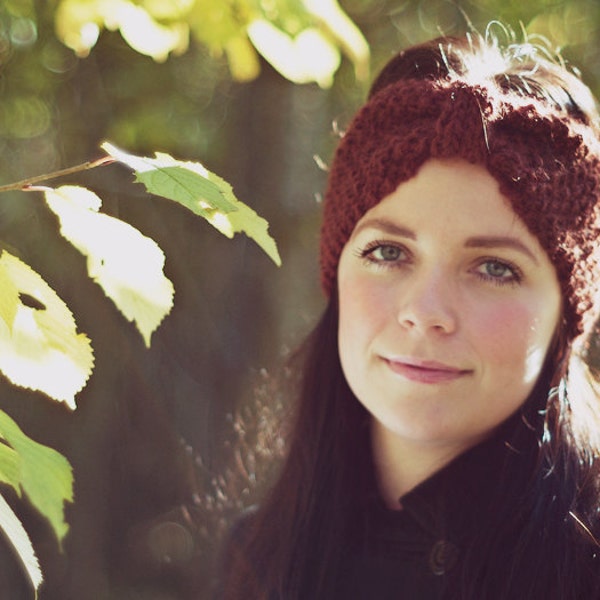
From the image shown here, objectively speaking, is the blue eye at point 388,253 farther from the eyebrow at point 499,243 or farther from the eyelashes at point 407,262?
the eyebrow at point 499,243

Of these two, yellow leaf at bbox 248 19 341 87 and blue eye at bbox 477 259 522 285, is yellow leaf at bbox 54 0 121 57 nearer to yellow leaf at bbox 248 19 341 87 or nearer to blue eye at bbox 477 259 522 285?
yellow leaf at bbox 248 19 341 87

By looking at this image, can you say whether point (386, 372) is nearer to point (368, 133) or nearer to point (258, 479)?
point (368, 133)

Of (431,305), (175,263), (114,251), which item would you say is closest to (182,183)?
(114,251)

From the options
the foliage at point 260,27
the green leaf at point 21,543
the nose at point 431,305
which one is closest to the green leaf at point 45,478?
the green leaf at point 21,543

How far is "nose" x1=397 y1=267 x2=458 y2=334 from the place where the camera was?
1.73 meters

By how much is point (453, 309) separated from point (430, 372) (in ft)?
0.41

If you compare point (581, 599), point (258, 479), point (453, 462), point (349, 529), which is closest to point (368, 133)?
point (453, 462)

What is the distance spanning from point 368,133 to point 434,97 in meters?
0.17

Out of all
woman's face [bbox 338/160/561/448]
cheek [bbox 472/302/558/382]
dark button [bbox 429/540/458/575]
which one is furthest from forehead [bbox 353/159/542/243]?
dark button [bbox 429/540/458/575]

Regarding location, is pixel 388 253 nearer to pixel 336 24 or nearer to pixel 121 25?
pixel 336 24

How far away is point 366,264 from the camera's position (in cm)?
191

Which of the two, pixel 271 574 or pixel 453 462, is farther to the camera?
pixel 271 574

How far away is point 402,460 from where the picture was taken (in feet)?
6.56

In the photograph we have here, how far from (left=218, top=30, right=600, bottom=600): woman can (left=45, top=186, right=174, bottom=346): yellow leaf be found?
2.31 feet
